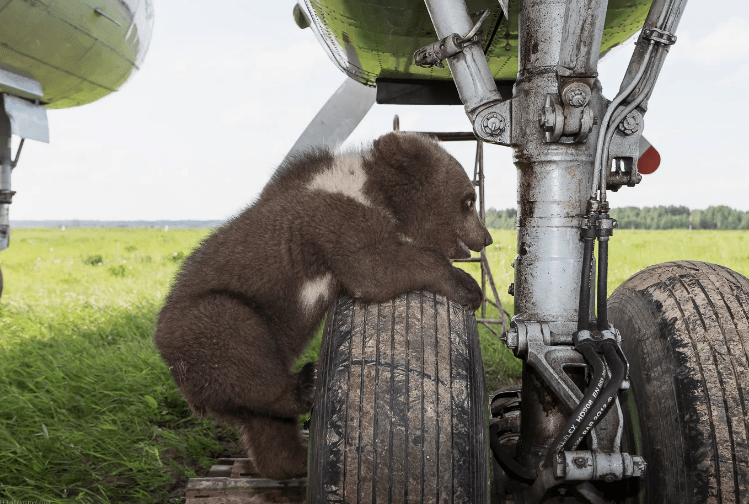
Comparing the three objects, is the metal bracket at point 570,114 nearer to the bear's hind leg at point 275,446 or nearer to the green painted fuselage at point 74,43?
the bear's hind leg at point 275,446

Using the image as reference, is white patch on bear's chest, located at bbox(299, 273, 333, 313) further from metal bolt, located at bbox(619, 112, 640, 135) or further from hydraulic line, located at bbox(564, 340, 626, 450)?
metal bolt, located at bbox(619, 112, 640, 135)

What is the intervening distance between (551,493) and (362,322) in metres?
0.86

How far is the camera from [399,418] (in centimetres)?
157

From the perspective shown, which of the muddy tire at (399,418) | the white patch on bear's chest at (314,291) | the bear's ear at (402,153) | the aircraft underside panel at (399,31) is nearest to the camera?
the muddy tire at (399,418)

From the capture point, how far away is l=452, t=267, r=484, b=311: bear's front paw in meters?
2.04

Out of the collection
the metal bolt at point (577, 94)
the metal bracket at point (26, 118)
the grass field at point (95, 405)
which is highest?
the metal bracket at point (26, 118)

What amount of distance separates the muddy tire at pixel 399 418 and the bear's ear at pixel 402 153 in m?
0.94

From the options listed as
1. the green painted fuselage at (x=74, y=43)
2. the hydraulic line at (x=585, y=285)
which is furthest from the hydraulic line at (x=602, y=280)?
the green painted fuselage at (x=74, y=43)

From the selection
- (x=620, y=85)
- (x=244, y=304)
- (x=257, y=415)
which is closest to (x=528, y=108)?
(x=620, y=85)

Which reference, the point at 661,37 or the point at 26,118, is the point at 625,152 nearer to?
the point at 661,37

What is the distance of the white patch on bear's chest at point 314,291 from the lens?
2.19 meters

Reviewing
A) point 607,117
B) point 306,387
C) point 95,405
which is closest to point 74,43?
point 95,405

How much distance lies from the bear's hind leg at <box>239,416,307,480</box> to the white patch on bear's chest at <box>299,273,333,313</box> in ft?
1.53

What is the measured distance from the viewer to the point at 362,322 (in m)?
1.77
